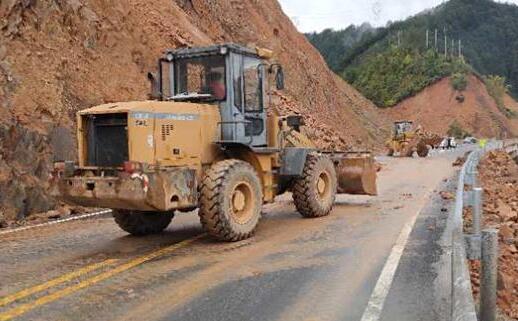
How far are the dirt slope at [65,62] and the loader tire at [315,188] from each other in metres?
5.07

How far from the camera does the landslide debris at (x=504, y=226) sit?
7.41 m

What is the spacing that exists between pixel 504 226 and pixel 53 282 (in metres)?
7.50

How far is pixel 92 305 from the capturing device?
20.0 ft

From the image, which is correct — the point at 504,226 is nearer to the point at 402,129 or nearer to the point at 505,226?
the point at 505,226

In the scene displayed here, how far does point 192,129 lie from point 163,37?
49.8 ft

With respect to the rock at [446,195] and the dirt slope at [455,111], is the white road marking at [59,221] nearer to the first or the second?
the rock at [446,195]

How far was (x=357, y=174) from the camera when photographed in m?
13.1

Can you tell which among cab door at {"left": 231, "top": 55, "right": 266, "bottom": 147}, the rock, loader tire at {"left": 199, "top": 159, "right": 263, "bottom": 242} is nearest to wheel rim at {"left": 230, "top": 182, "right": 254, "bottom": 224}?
loader tire at {"left": 199, "top": 159, "right": 263, "bottom": 242}

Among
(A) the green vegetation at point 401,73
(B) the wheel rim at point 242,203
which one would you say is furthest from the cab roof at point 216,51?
(A) the green vegetation at point 401,73

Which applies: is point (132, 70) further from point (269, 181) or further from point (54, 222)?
point (269, 181)

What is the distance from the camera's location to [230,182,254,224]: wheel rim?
9094mm

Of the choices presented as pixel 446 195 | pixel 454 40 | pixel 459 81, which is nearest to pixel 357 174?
pixel 446 195

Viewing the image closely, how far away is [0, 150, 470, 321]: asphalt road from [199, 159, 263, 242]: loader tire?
0.24m

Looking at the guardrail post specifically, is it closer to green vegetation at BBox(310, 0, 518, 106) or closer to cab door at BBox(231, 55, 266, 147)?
cab door at BBox(231, 55, 266, 147)
